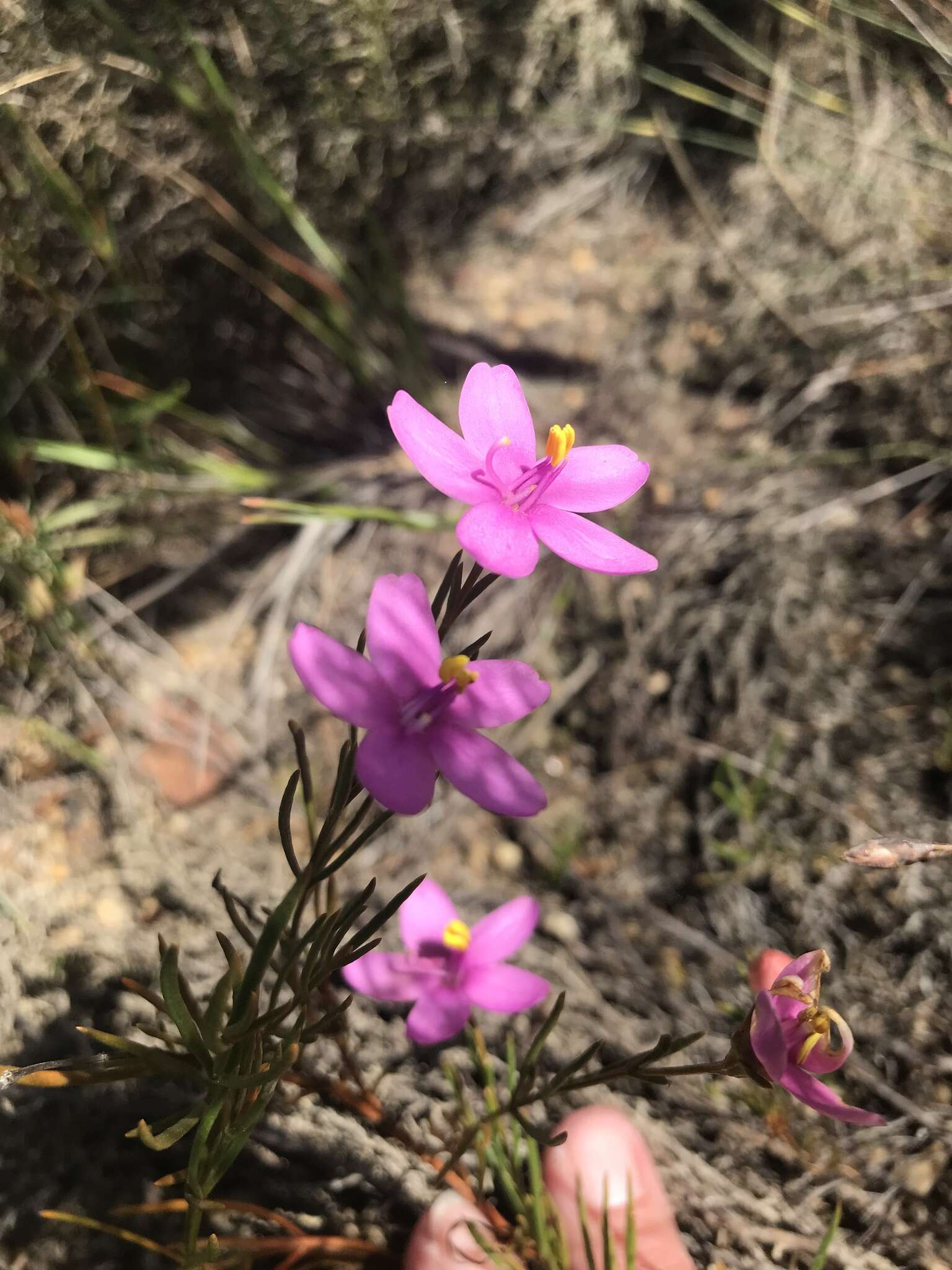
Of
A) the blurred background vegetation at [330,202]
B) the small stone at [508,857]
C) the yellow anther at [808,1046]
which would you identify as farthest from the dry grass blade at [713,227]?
the yellow anther at [808,1046]

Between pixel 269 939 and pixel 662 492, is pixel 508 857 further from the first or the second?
pixel 269 939

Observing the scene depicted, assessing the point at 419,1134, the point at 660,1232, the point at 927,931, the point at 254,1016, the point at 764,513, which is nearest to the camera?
the point at 254,1016

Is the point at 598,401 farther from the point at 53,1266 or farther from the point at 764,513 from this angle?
the point at 53,1266

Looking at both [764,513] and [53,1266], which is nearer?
[53,1266]

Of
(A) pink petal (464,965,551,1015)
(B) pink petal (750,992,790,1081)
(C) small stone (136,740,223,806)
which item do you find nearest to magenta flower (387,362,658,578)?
(B) pink petal (750,992,790,1081)

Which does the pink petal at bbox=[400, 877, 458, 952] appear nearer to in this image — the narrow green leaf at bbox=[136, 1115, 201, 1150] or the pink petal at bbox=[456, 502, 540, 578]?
the narrow green leaf at bbox=[136, 1115, 201, 1150]

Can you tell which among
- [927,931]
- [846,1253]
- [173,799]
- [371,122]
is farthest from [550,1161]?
[371,122]

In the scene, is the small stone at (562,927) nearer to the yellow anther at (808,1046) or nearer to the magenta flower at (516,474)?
the yellow anther at (808,1046)

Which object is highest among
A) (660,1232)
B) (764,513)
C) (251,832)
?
(764,513)
